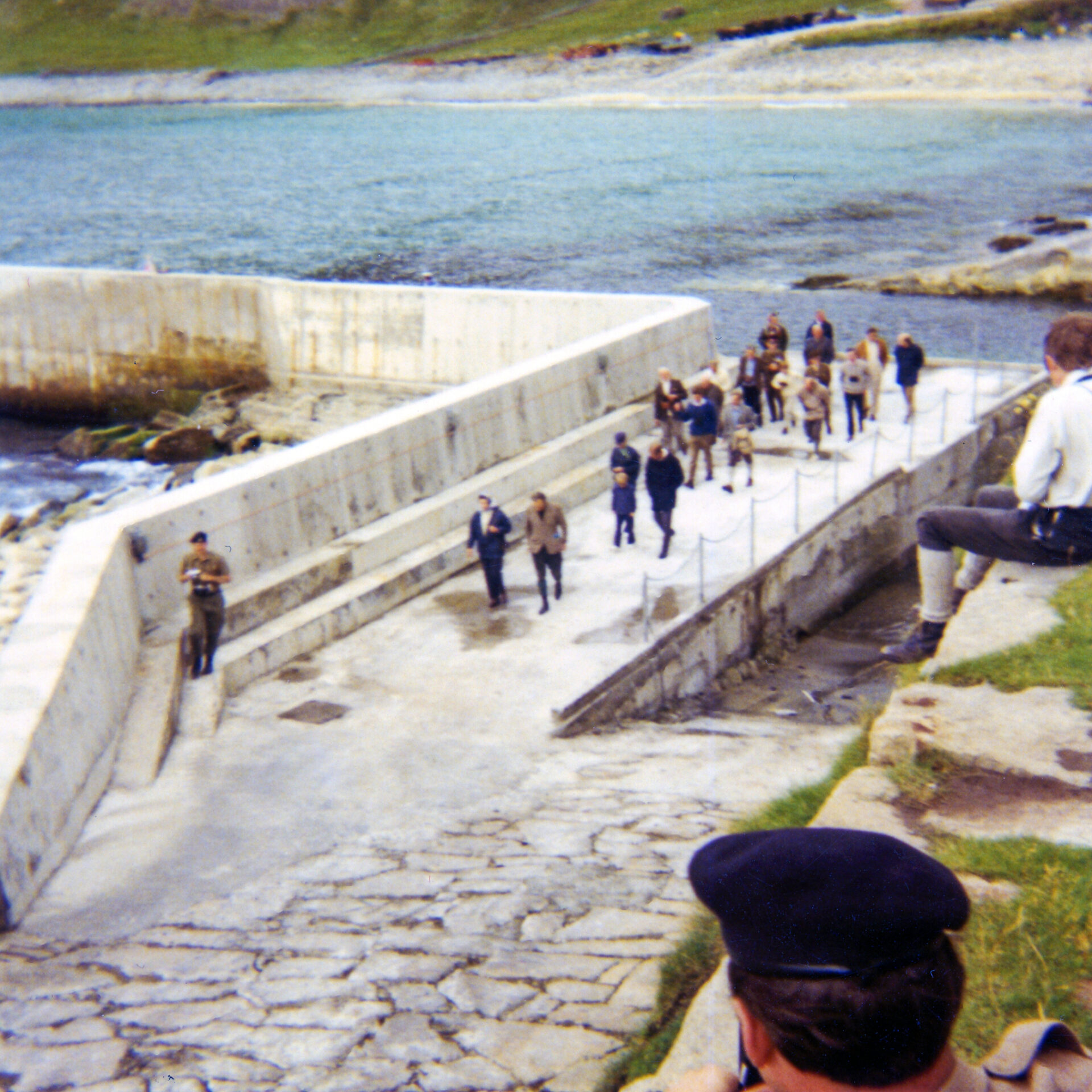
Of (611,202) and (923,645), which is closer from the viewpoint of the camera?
(923,645)

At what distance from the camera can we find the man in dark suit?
15.8 metres

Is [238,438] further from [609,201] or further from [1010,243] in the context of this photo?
[609,201]

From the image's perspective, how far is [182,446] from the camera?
29875mm

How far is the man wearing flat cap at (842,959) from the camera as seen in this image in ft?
6.26

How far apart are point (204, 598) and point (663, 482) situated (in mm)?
6562

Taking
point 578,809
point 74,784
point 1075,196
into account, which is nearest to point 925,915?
point 578,809

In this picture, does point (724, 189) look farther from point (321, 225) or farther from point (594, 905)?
point (594, 905)

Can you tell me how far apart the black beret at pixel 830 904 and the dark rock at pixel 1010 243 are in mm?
51600

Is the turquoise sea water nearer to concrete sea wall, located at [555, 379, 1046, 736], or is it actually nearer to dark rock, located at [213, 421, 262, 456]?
concrete sea wall, located at [555, 379, 1046, 736]

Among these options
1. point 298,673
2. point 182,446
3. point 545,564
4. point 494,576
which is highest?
point 545,564

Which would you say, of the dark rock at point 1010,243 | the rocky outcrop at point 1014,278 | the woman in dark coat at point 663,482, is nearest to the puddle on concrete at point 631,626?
the woman in dark coat at point 663,482

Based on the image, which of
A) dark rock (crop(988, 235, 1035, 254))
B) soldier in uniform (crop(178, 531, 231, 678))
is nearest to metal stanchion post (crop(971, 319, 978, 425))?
soldier in uniform (crop(178, 531, 231, 678))

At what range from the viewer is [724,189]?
228 feet

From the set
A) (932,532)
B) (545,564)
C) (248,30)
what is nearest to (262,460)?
(545,564)
